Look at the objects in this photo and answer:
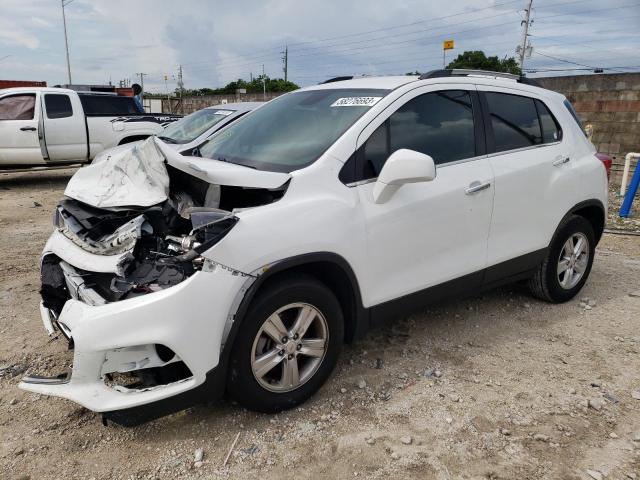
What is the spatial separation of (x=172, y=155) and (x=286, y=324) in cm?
125

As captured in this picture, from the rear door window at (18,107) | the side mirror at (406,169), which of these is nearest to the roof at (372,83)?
the side mirror at (406,169)

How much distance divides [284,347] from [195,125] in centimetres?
617

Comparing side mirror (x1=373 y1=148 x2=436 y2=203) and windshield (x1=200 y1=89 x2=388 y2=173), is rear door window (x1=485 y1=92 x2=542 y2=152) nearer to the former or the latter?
windshield (x1=200 y1=89 x2=388 y2=173)

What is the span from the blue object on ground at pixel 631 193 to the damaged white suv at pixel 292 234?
170 inches

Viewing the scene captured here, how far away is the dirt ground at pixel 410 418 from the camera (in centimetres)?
250

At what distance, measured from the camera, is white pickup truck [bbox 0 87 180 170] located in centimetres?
988

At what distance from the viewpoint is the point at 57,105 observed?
1026 centimetres

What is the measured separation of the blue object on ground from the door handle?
5338 millimetres

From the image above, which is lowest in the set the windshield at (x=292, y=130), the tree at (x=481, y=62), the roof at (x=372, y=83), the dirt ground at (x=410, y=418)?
the dirt ground at (x=410, y=418)

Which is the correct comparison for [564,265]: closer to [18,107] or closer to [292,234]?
[292,234]

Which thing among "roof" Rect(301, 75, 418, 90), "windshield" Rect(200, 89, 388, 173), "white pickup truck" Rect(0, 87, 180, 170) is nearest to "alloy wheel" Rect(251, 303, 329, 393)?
"windshield" Rect(200, 89, 388, 173)

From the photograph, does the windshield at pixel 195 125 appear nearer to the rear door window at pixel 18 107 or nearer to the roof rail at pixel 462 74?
the rear door window at pixel 18 107

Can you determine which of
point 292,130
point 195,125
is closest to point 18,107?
point 195,125

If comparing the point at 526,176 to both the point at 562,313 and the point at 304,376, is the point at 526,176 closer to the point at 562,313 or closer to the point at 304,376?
the point at 562,313
